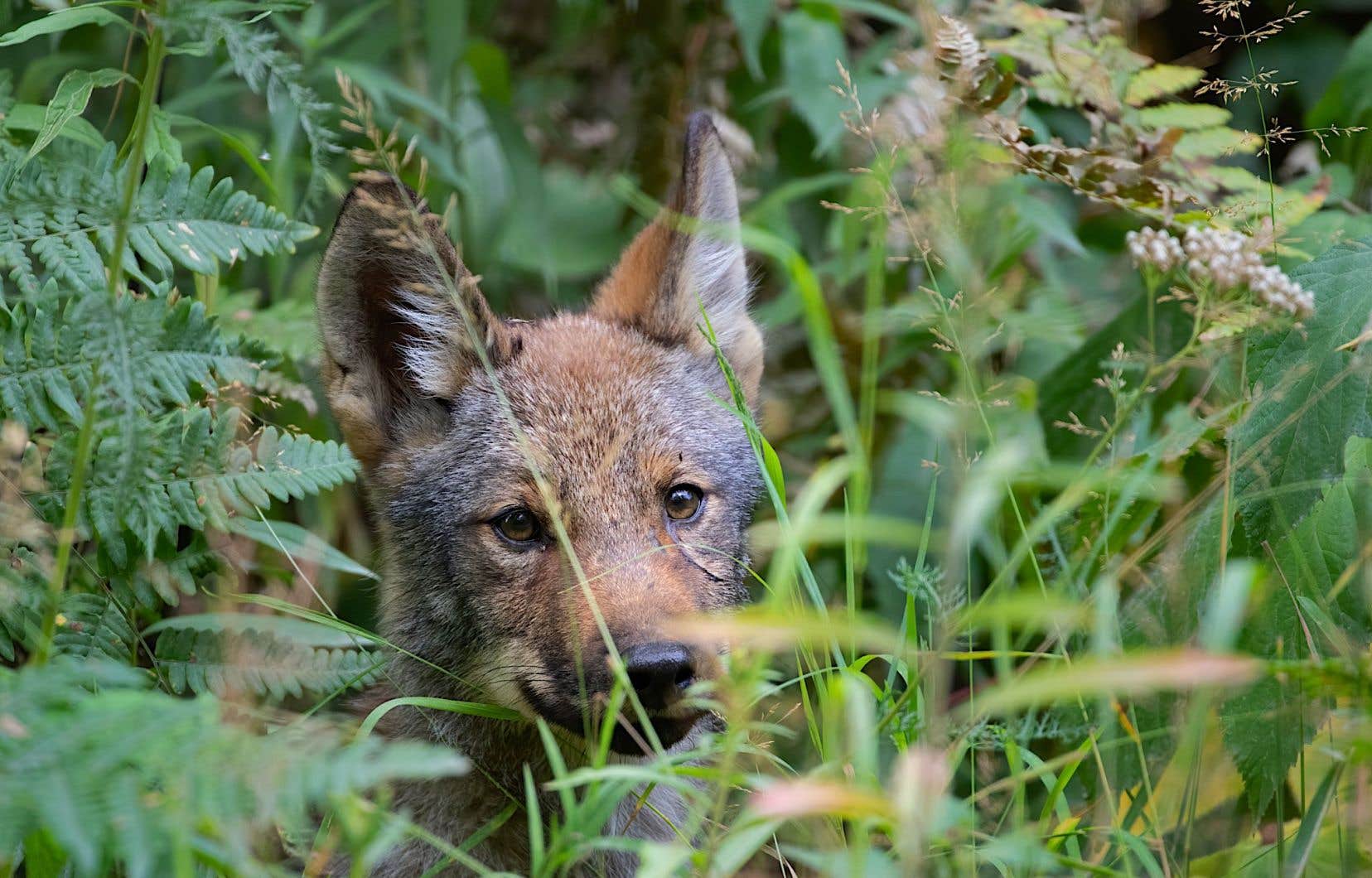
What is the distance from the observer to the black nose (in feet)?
9.09

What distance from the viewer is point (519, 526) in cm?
348

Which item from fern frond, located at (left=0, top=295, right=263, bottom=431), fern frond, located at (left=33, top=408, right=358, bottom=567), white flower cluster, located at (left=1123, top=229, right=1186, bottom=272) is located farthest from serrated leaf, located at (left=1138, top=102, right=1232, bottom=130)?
fern frond, located at (left=0, top=295, right=263, bottom=431)

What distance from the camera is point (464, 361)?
378 centimetres

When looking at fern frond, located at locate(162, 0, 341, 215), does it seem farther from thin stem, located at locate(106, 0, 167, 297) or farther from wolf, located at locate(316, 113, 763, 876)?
wolf, located at locate(316, 113, 763, 876)

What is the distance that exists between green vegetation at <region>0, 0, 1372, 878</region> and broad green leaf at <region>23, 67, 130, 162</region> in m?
0.01

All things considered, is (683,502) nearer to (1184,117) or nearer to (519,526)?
(519,526)

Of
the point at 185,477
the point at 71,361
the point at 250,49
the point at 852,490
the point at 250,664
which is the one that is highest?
the point at 250,49

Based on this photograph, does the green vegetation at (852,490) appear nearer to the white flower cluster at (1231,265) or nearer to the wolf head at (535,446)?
the white flower cluster at (1231,265)

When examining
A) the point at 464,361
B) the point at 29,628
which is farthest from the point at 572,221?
the point at 29,628

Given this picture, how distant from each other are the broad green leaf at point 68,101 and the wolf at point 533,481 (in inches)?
26.2

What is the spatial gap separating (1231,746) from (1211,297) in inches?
40.5

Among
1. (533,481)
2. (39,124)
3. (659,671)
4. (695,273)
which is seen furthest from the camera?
(695,273)

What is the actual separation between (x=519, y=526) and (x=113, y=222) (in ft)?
4.25

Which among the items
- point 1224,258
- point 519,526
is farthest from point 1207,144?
point 519,526
